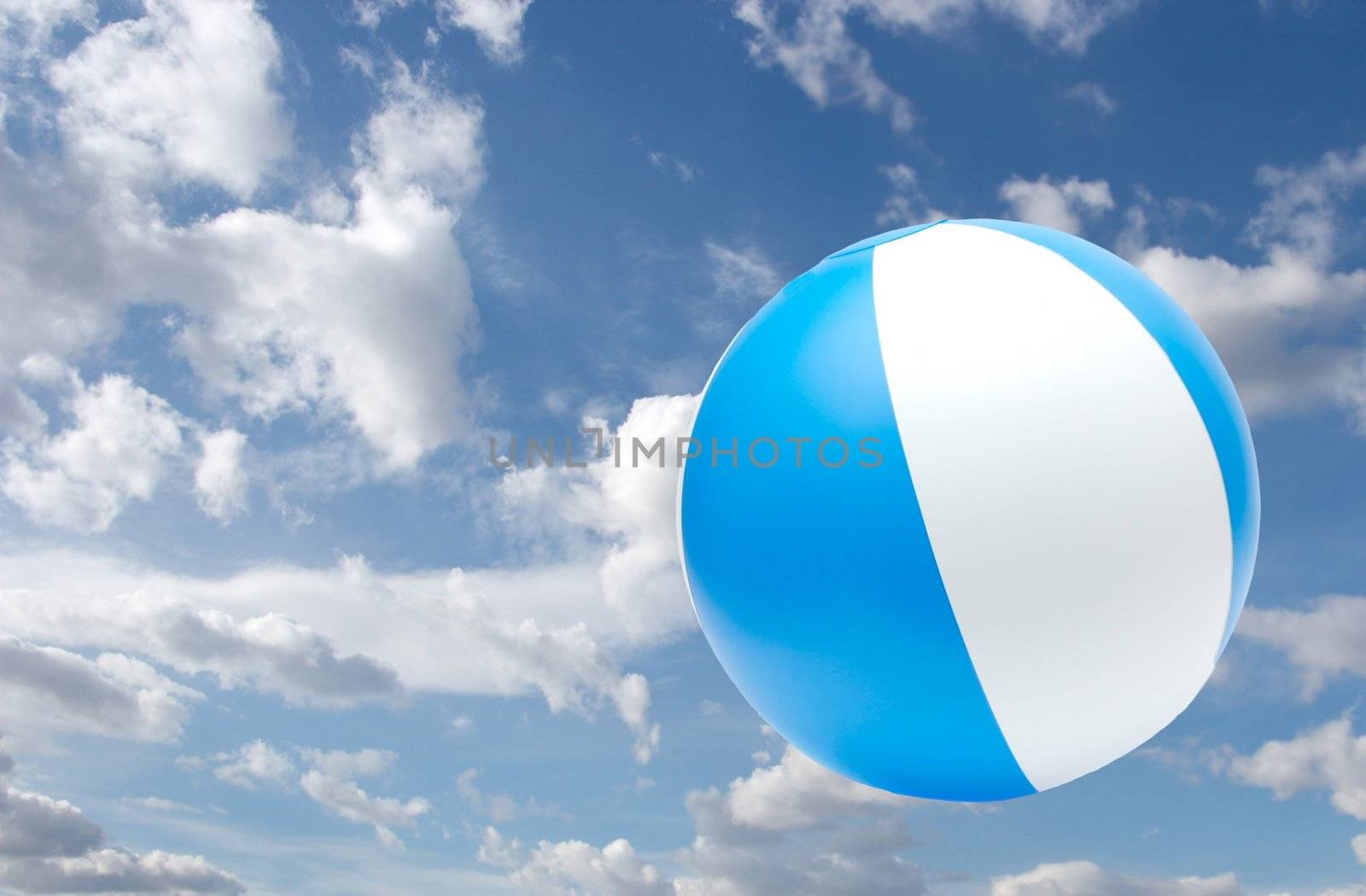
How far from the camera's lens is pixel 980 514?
508cm

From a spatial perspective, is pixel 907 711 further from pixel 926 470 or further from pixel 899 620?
pixel 926 470

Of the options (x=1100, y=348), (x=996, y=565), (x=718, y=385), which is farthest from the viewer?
(x=718, y=385)

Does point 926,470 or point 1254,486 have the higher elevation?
point 1254,486

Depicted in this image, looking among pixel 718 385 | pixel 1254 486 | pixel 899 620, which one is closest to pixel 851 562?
pixel 899 620

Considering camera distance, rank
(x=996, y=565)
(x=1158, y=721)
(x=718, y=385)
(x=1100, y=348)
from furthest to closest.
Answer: (x=718, y=385), (x=1158, y=721), (x=1100, y=348), (x=996, y=565)

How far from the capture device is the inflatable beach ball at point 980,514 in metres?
5.12

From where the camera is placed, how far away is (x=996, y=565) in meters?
5.09

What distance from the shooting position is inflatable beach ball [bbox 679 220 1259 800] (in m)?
5.12

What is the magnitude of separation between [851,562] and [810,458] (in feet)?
1.95

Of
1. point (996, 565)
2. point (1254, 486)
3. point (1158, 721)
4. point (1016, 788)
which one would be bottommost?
point (1016, 788)

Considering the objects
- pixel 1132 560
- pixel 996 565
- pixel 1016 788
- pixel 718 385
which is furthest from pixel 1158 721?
pixel 718 385

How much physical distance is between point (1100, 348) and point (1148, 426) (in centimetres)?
48

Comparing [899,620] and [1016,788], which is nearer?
[899,620]

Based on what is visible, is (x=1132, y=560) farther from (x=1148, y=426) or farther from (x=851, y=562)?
(x=851, y=562)
